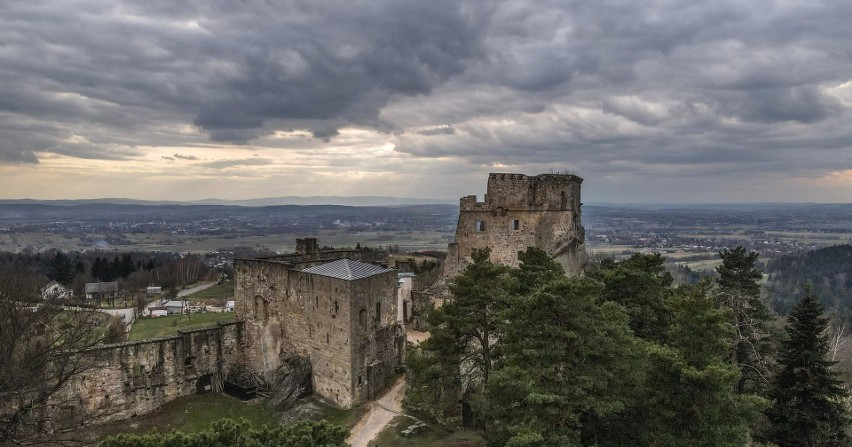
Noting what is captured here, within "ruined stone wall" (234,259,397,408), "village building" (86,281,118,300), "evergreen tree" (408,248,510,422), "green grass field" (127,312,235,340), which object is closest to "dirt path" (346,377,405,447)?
"ruined stone wall" (234,259,397,408)

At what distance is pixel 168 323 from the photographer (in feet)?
139

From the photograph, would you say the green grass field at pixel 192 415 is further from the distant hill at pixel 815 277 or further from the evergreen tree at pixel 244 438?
the distant hill at pixel 815 277

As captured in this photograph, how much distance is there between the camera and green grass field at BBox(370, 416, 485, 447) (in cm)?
2256

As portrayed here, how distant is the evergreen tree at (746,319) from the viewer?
2541 centimetres

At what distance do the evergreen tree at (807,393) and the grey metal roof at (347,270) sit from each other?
1829 centimetres

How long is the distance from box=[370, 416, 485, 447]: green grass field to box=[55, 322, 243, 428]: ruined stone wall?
12390 millimetres

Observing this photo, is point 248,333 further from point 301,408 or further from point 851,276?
point 851,276

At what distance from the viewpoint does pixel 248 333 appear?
32281mm

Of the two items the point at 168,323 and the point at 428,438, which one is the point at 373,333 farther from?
the point at 168,323

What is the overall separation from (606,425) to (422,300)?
21.0 meters

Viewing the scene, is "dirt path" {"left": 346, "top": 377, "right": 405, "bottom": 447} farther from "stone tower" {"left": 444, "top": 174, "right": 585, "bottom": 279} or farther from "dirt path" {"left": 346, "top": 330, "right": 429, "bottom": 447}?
"stone tower" {"left": 444, "top": 174, "right": 585, "bottom": 279}

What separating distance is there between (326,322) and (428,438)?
8091mm

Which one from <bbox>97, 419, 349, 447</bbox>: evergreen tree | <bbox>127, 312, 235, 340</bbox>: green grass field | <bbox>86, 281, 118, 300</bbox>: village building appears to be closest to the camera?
<bbox>97, 419, 349, 447</bbox>: evergreen tree

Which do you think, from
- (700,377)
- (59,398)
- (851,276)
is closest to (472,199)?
(700,377)
